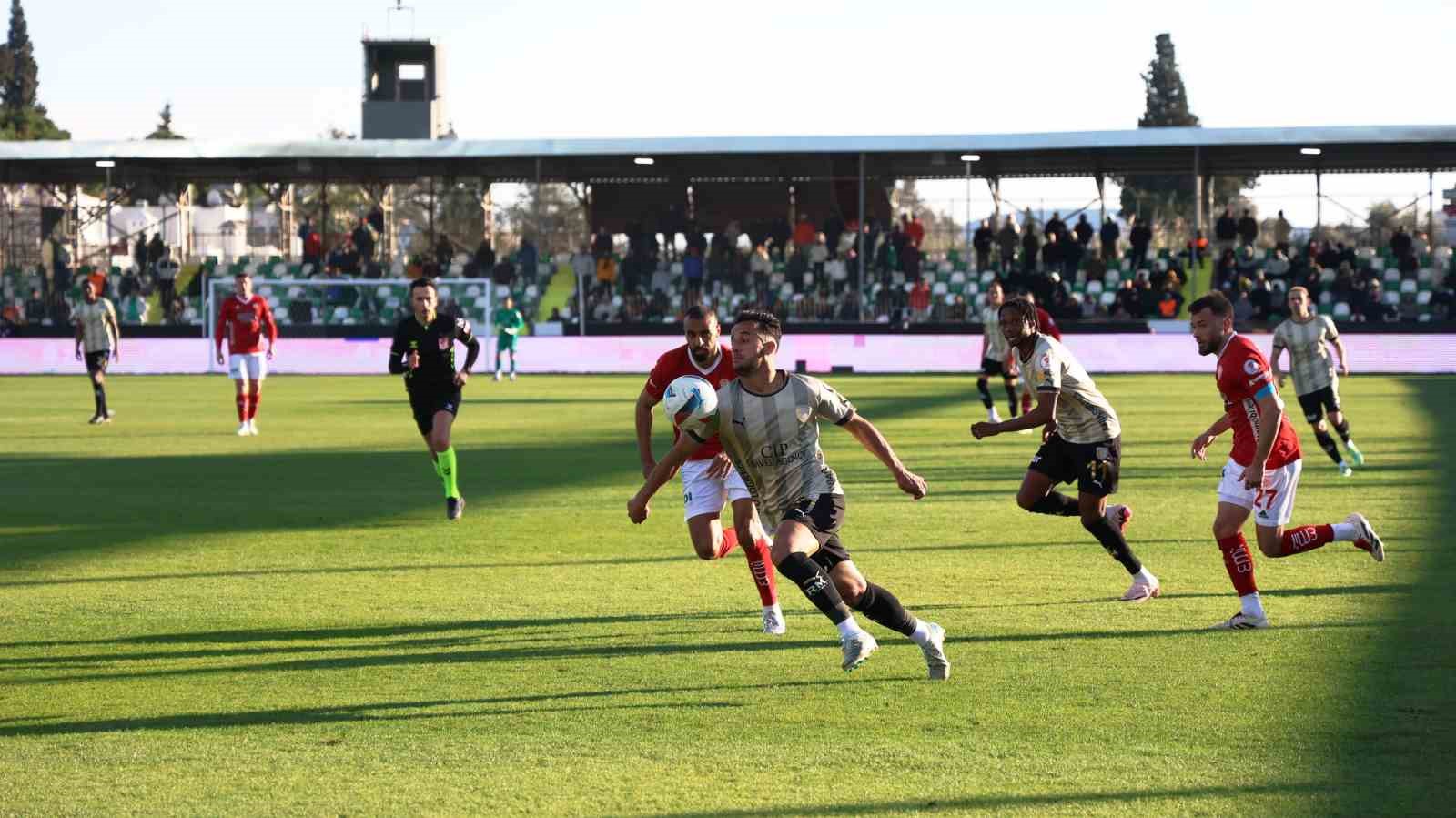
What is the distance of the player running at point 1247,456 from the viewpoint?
372 inches

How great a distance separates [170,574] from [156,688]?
386cm

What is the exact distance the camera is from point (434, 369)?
14891 mm

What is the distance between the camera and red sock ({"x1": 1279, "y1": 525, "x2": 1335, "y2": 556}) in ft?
33.2

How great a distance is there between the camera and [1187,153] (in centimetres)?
4984

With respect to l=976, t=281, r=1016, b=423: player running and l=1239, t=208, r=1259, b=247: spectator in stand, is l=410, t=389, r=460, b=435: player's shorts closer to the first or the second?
l=976, t=281, r=1016, b=423: player running

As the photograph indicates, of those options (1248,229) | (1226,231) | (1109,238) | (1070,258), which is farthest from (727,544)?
(1109,238)

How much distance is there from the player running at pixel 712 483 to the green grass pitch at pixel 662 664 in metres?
0.36

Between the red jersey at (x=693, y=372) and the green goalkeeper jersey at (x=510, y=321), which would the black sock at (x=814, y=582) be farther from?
the green goalkeeper jersey at (x=510, y=321)

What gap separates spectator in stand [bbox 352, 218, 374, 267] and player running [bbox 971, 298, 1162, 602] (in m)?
41.4

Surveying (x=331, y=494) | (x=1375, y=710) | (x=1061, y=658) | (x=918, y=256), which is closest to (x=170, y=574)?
(x=331, y=494)

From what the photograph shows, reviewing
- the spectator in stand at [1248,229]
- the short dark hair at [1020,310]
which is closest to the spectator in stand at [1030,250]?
the spectator in stand at [1248,229]

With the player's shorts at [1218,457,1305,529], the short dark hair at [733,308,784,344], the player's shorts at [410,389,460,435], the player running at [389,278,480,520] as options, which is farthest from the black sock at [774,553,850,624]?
the player's shorts at [410,389,460,435]

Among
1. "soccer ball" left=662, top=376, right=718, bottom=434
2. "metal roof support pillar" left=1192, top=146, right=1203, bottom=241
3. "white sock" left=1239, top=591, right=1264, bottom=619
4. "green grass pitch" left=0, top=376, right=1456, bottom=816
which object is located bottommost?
"green grass pitch" left=0, top=376, right=1456, bottom=816

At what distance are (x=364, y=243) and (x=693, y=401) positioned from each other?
1723 inches
